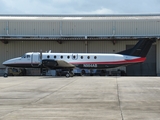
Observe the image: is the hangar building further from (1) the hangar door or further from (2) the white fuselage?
(2) the white fuselage

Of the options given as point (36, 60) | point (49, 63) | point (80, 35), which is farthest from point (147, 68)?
point (36, 60)

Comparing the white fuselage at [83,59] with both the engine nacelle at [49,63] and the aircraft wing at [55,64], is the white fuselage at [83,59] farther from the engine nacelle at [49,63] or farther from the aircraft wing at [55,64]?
the engine nacelle at [49,63]

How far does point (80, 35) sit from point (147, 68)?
11.0 metres

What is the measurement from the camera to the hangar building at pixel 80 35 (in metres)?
42.1

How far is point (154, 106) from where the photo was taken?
39.0 ft

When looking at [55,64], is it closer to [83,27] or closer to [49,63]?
[49,63]

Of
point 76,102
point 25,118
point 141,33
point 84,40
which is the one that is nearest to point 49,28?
point 84,40

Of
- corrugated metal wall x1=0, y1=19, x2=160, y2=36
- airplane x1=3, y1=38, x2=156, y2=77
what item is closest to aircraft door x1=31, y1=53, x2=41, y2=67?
airplane x1=3, y1=38, x2=156, y2=77

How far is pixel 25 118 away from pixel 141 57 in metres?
30.0

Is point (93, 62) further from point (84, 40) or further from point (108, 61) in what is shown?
point (84, 40)

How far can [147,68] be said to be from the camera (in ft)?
143

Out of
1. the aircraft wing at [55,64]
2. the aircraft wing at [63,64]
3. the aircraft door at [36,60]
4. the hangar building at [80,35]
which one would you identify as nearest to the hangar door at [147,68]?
the hangar building at [80,35]

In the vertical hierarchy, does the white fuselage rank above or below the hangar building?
below

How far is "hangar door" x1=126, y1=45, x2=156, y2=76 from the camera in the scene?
143ft
